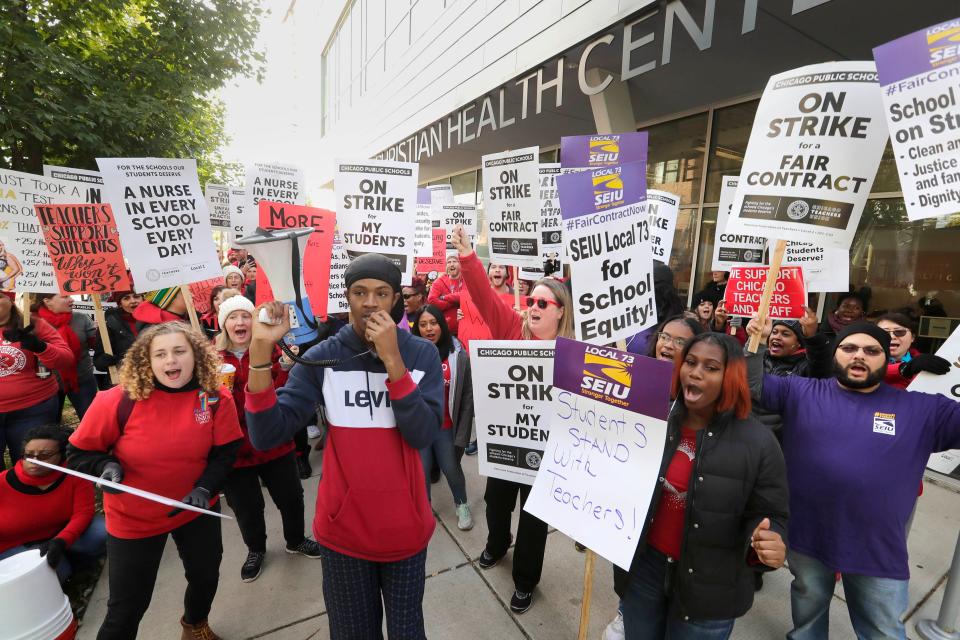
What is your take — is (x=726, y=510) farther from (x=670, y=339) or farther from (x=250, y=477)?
(x=250, y=477)

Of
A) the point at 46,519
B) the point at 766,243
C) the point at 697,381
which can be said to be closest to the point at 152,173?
the point at 46,519

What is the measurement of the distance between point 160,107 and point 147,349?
27.9ft

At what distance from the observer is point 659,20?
5555 mm

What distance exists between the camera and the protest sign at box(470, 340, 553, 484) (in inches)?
103

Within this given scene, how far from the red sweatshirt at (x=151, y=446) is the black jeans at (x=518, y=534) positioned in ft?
5.89

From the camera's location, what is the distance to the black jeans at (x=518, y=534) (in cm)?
285

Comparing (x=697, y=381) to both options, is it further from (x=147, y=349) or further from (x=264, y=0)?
(x=264, y=0)

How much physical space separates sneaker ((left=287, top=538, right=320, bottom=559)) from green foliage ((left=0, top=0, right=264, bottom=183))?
7.67m

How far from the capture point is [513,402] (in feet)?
8.86

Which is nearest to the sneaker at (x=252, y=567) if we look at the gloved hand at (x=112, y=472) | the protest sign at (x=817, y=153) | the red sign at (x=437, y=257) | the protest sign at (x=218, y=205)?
the gloved hand at (x=112, y=472)

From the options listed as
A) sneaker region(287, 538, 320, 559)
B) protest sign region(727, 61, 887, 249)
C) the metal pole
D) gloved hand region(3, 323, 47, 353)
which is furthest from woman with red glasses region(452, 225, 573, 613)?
gloved hand region(3, 323, 47, 353)

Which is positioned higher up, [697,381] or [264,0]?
[264,0]

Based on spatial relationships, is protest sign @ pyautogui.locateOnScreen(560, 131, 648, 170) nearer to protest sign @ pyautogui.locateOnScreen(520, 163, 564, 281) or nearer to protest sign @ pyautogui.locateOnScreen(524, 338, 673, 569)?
protest sign @ pyautogui.locateOnScreen(524, 338, 673, 569)

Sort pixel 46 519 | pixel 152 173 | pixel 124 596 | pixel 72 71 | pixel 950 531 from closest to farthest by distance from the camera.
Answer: pixel 124 596 < pixel 46 519 < pixel 152 173 < pixel 950 531 < pixel 72 71
